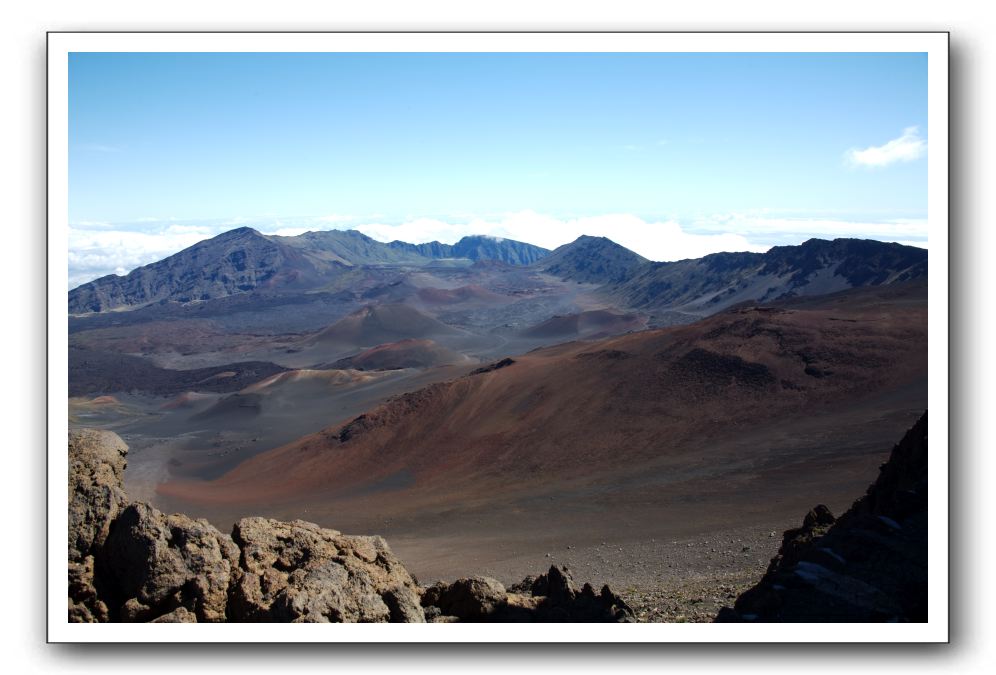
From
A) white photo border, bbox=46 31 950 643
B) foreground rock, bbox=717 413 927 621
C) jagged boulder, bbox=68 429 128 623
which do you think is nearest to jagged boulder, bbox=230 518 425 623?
white photo border, bbox=46 31 950 643

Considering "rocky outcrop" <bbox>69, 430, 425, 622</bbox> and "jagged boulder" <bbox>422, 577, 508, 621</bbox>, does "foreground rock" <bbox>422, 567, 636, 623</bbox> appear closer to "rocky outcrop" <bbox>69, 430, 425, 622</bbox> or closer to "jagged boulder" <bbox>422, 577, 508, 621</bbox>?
"jagged boulder" <bbox>422, 577, 508, 621</bbox>

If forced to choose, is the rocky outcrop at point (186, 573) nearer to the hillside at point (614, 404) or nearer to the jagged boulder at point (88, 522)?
the jagged boulder at point (88, 522)

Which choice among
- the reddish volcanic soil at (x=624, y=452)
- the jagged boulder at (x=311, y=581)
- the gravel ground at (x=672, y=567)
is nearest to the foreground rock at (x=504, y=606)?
the jagged boulder at (x=311, y=581)

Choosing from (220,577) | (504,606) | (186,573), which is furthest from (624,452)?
(186,573)

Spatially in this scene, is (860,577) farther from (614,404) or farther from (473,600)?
(614,404)

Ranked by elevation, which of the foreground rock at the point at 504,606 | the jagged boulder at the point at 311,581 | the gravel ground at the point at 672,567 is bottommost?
the gravel ground at the point at 672,567
